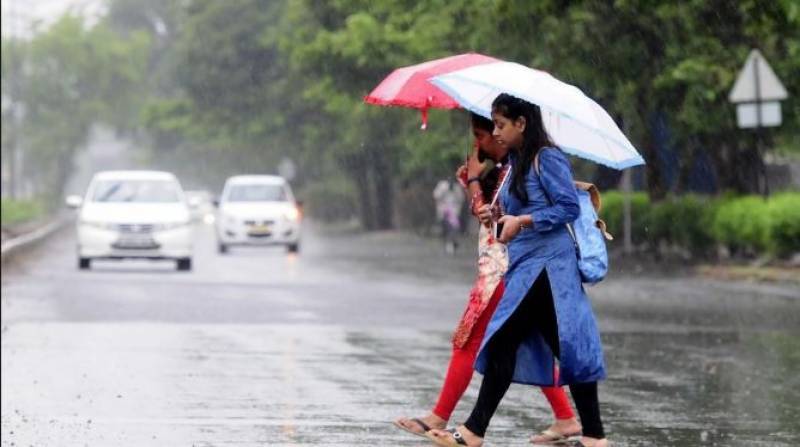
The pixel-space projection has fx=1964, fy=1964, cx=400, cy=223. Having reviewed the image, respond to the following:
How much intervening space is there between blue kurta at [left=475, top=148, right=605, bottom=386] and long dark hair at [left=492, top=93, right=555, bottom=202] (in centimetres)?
4

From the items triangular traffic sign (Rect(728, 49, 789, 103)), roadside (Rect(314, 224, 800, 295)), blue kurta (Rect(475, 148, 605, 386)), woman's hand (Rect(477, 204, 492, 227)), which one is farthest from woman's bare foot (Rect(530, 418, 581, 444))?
triangular traffic sign (Rect(728, 49, 789, 103))

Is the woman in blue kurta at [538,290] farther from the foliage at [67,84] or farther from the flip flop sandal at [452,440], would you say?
the foliage at [67,84]

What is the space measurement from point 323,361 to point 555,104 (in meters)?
6.02

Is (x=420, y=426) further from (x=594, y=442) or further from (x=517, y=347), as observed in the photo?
(x=594, y=442)

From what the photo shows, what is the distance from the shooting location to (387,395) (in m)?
11.7

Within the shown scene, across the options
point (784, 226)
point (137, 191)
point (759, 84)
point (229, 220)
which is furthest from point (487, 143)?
point (229, 220)

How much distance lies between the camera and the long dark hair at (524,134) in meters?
8.45

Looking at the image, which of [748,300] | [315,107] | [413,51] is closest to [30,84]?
[315,107]

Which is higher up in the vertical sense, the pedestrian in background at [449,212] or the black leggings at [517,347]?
the black leggings at [517,347]

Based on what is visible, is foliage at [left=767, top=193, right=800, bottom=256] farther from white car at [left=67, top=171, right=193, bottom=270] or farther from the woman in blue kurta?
the woman in blue kurta

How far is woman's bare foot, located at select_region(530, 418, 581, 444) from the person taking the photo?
29.8 feet

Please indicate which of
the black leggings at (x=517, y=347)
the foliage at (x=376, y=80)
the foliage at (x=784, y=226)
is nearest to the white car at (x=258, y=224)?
the foliage at (x=376, y=80)

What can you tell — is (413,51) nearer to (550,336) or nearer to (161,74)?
(550,336)

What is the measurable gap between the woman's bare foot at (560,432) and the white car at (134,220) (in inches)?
793
